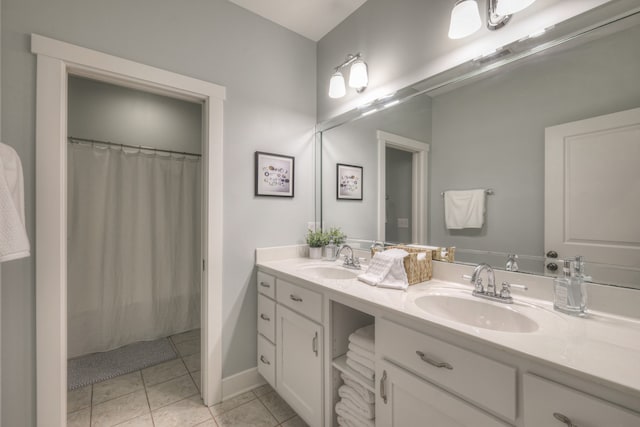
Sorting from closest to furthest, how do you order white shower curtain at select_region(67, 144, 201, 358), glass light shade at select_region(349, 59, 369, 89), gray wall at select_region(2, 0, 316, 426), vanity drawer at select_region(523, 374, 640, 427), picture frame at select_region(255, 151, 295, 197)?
vanity drawer at select_region(523, 374, 640, 427) → gray wall at select_region(2, 0, 316, 426) → glass light shade at select_region(349, 59, 369, 89) → picture frame at select_region(255, 151, 295, 197) → white shower curtain at select_region(67, 144, 201, 358)

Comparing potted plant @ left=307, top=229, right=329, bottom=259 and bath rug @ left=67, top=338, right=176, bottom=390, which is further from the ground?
potted plant @ left=307, top=229, right=329, bottom=259

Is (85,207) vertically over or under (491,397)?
over

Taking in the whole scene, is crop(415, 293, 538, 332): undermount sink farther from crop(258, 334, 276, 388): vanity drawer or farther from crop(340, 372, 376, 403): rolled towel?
crop(258, 334, 276, 388): vanity drawer

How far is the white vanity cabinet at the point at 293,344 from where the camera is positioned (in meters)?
1.36

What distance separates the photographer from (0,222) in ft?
3.34

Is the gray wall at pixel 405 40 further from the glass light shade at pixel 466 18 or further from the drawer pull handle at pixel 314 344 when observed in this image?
the drawer pull handle at pixel 314 344

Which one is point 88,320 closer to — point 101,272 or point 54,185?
point 101,272

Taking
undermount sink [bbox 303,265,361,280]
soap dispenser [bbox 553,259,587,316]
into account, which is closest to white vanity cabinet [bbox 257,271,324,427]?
undermount sink [bbox 303,265,361,280]

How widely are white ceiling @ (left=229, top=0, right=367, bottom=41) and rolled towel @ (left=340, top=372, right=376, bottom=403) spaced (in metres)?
2.28

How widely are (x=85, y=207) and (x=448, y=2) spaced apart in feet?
9.87

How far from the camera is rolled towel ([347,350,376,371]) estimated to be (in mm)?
1145

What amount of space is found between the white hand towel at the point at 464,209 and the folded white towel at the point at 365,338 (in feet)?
2.21

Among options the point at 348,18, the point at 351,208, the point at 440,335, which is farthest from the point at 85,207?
the point at 440,335

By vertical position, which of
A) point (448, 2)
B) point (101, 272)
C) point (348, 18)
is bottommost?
point (101, 272)
